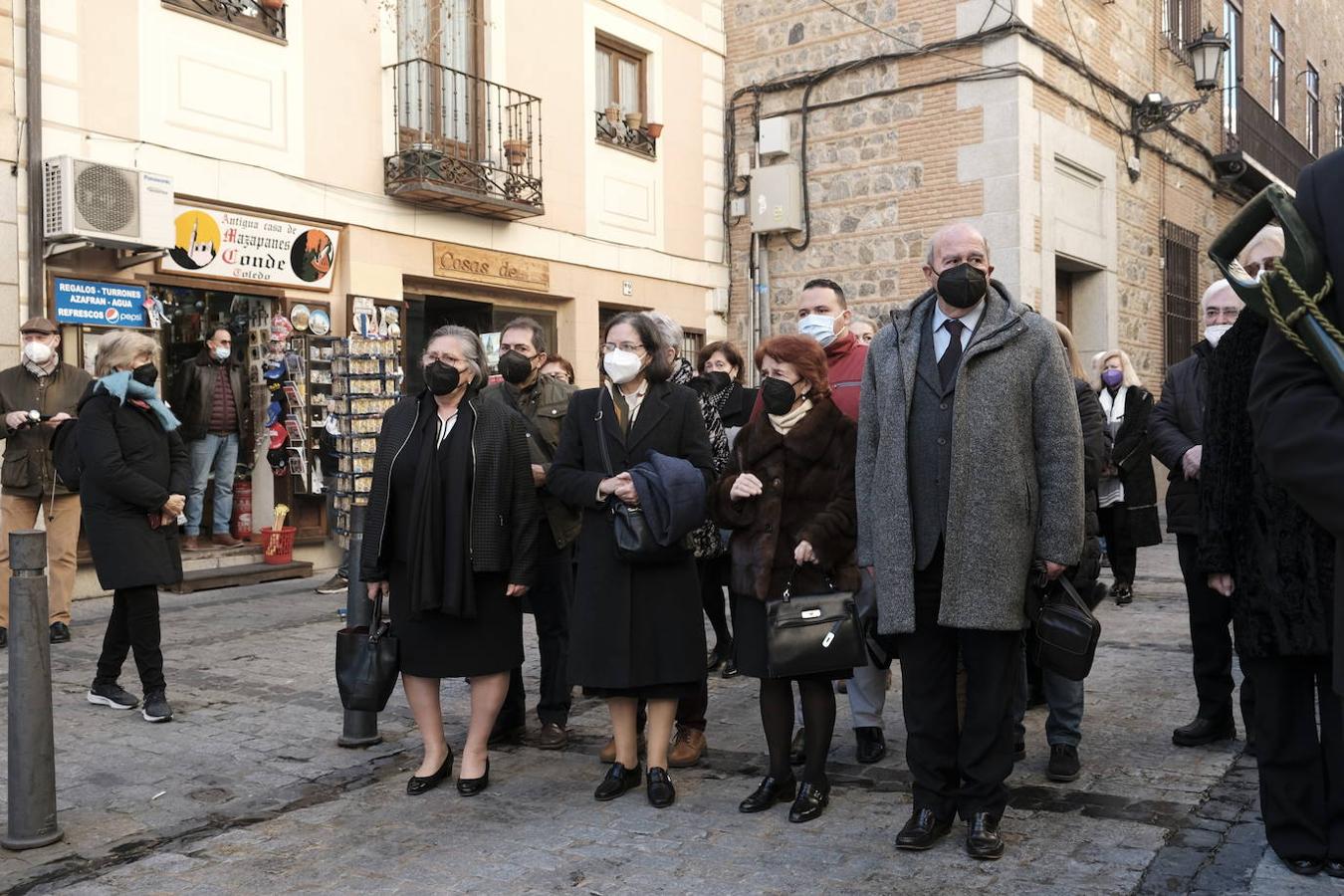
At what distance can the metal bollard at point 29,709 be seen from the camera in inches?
157

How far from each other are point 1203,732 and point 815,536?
207cm

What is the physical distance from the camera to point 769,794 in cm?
427

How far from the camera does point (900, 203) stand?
14.8 metres

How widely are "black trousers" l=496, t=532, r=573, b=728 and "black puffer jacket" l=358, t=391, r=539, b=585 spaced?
740 mm

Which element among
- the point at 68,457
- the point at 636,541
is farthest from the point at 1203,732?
the point at 68,457

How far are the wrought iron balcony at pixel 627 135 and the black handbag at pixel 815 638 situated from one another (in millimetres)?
10878

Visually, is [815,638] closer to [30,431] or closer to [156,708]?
[156,708]

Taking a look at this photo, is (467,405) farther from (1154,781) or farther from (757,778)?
(1154,781)

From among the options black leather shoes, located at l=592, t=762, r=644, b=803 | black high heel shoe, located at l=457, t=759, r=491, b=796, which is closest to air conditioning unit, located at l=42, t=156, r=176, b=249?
black high heel shoe, located at l=457, t=759, r=491, b=796

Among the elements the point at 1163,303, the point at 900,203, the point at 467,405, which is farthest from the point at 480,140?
the point at 1163,303

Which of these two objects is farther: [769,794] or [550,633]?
[550,633]

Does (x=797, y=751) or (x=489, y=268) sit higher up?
(x=489, y=268)

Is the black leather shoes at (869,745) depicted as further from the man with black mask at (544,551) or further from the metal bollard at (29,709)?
the metal bollard at (29,709)

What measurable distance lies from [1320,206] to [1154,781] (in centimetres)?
317
